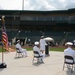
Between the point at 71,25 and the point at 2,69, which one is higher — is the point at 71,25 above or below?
above

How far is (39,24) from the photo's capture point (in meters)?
62.0

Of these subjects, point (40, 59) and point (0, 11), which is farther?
point (0, 11)

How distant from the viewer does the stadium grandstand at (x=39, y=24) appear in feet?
194

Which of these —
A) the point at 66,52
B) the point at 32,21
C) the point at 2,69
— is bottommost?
the point at 2,69

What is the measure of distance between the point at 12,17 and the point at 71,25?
15.3 meters

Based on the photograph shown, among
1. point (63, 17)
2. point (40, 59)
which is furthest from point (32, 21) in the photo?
point (40, 59)

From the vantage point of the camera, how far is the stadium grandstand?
194 ft

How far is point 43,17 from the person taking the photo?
6269cm

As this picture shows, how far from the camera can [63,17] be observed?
200 ft

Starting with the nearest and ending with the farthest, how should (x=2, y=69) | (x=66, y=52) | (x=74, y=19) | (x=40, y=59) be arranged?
(x=66, y=52) < (x=2, y=69) < (x=40, y=59) < (x=74, y=19)

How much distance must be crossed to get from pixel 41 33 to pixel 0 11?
1262 centimetres

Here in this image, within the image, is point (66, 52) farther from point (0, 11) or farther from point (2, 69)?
point (0, 11)

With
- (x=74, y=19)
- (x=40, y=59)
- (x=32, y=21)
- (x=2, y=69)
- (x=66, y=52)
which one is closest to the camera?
(x=66, y=52)

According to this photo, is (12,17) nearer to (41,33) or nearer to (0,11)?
(0,11)
